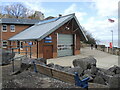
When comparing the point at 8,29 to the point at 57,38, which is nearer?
the point at 57,38

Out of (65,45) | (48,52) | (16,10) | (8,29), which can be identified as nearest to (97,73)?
(48,52)

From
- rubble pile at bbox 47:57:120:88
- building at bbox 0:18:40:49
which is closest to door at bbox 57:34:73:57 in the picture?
rubble pile at bbox 47:57:120:88

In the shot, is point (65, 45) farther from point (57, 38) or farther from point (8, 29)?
point (8, 29)

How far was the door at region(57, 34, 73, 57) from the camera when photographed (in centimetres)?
1759

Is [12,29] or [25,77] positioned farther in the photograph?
[12,29]

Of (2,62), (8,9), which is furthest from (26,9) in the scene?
(2,62)

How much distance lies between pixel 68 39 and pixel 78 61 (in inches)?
481

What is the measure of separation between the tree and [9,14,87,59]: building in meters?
32.6

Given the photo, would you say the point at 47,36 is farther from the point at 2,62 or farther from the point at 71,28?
the point at 2,62

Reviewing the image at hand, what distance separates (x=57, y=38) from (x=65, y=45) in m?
1.91

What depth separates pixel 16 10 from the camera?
1881 inches

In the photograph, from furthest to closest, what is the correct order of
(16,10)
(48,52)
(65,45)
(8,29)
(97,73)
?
(16,10), (8,29), (65,45), (48,52), (97,73)

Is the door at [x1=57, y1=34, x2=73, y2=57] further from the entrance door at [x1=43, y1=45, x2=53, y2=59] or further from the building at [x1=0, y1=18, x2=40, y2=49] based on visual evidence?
the building at [x1=0, y1=18, x2=40, y2=49]

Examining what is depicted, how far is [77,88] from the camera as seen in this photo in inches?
162
